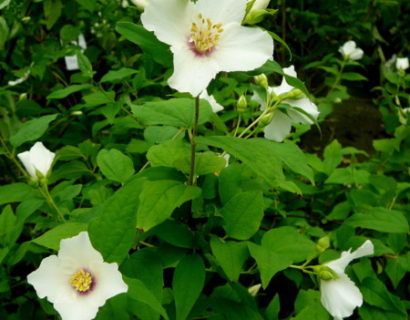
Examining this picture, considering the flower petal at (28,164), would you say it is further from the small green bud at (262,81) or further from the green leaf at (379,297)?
the green leaf at (379,297)

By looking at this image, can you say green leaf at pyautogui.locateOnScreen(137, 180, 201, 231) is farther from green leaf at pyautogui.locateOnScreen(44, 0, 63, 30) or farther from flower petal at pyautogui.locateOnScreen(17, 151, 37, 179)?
green leaf at pyautogui.locateOnScreen(44, 0, 63, 30)

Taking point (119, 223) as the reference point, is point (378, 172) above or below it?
below

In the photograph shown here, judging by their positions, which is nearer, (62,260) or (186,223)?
(62,260)

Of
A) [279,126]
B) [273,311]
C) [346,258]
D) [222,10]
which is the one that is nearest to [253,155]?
[222,10]

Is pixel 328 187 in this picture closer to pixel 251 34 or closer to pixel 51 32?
pixel 251 34

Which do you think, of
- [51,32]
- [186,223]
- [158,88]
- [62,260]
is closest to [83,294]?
[62,260]

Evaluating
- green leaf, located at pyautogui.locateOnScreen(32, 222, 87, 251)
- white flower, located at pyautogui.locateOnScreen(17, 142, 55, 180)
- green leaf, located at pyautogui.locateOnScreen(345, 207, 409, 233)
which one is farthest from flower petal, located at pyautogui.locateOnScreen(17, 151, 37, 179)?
green leaf, located at pyautogui.locateOnScreen(345, 207, 409, 233)
